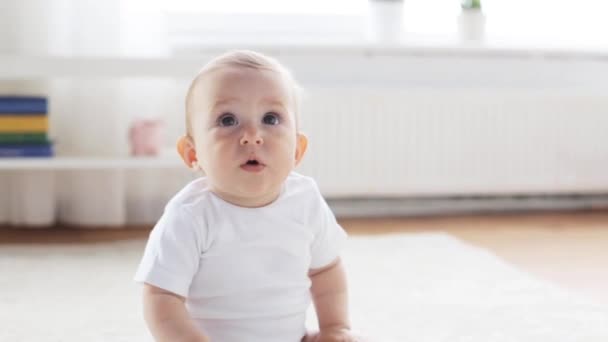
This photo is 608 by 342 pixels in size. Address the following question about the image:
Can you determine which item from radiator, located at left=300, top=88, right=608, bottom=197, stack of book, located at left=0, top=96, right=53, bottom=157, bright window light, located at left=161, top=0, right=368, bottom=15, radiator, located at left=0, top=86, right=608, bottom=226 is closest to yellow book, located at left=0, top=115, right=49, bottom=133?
stack of book, located at left=0, top=96, right=53, bottom=157

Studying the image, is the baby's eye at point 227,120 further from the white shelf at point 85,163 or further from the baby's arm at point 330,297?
the white shelf at point 85,163

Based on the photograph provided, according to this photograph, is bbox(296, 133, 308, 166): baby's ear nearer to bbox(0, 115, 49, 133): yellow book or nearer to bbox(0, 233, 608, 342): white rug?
bbox(0, 233, 608, 342): white rug

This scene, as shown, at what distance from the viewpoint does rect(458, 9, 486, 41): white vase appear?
269 cm

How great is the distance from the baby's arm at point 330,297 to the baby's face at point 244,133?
0.15 m

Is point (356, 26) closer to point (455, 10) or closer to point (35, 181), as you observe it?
point (455, 10)

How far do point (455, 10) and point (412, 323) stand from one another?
1.69 m

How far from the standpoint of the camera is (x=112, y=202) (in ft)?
8.00

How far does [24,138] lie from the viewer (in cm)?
218

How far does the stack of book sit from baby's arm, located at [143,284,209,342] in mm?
1355

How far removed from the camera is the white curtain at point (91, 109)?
2.34 metres

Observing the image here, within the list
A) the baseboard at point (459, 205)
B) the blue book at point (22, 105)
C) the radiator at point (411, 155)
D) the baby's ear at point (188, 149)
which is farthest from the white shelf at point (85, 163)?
the baby's ear at point (188, 149)

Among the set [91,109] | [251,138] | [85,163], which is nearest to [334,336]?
[251,138]

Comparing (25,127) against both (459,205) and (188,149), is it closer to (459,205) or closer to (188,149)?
(188,149)

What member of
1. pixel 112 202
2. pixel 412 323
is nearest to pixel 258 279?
pixel 412 323
